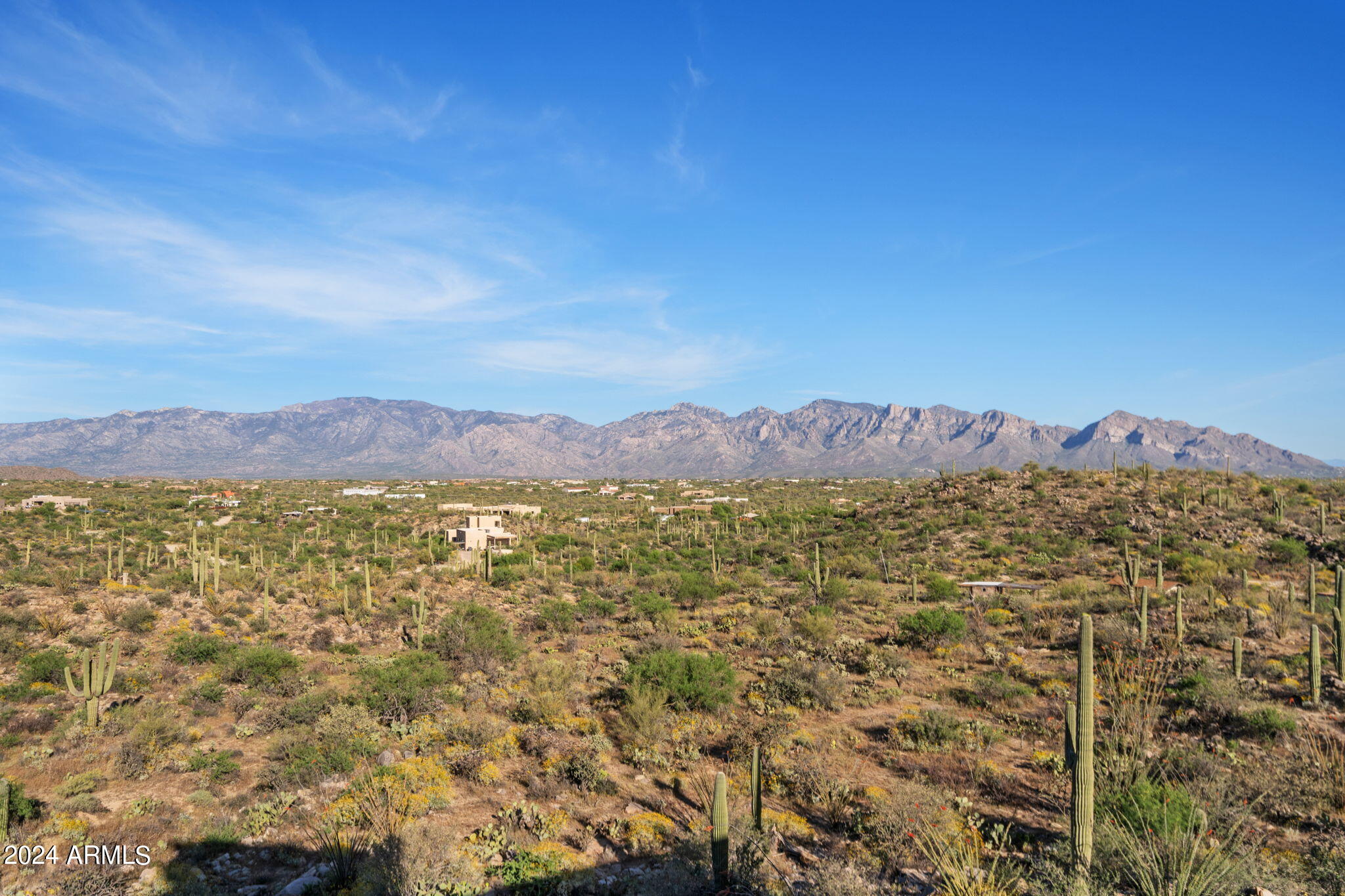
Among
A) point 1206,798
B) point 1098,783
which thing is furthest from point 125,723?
point 1206,798

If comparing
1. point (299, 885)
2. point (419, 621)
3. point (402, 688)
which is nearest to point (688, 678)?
point (402, 688)

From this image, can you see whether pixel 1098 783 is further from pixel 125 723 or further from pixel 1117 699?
pixel 125 723


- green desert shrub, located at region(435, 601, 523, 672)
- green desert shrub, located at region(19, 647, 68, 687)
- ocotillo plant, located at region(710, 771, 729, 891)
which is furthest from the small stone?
green desert shrub, located at region(19, 647, 68, 687)

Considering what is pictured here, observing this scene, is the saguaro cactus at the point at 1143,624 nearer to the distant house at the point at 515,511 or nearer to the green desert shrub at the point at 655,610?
the green desert shrub at the point at 655,610

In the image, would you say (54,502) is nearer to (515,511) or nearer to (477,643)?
(515,511)

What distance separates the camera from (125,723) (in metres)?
11.3

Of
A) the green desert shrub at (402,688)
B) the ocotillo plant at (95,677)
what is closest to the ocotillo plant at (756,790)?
the green desert shrub at (402,688)

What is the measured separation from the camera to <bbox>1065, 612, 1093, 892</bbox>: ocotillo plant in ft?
21.3

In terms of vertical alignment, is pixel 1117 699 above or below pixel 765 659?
above

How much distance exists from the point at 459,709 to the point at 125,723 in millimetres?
5755

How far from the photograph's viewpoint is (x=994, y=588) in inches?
872

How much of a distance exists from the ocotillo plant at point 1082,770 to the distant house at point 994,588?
15.4 metres

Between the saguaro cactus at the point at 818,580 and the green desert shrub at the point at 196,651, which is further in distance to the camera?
the saguaro cactus at the point at 818,580

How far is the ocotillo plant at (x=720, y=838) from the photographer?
22.5ft
